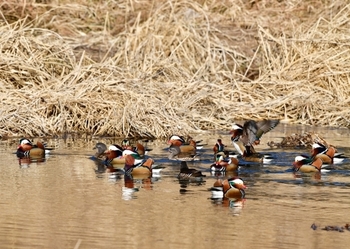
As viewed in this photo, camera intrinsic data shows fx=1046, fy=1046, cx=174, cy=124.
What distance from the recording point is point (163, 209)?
11.7 metres

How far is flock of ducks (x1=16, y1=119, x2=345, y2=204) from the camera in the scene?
14.4 m

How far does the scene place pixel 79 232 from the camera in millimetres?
10305

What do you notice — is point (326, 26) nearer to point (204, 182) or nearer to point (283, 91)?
point (283, 91)

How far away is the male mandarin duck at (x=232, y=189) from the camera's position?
12.5 metres

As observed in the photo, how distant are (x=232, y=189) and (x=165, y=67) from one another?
9.50m

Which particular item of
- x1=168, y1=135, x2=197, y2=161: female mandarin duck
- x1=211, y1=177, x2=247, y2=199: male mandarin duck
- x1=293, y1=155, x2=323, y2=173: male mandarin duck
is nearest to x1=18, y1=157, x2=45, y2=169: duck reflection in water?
x1=168, y1=135, x2=197, y2=161: female mandarin duck

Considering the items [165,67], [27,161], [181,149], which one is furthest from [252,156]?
[165,67]

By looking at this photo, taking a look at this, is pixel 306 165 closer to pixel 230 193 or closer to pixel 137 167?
pixel 137 167

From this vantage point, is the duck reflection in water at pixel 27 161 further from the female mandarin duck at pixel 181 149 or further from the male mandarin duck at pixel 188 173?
the male mandarin duck at pixel 188 173

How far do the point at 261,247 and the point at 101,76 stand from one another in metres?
10.7

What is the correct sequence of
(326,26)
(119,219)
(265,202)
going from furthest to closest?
(326,26), (265,202), (119,219)

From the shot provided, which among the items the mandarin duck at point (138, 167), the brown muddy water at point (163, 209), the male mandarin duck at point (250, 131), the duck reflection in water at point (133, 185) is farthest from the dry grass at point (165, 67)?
the duck reflection in water at point (133, 185)

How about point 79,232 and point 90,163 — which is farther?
point 90,163

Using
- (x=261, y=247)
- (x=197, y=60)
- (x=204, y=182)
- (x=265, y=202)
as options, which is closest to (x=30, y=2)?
(x=197, y=60)
